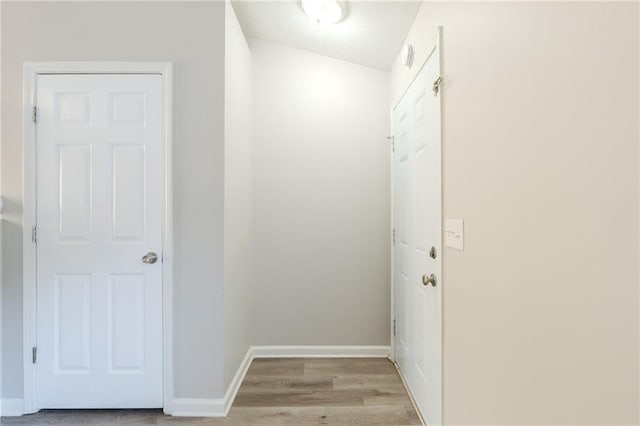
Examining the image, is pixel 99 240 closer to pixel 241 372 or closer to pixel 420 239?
pixel 241 372

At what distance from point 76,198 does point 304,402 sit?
6.44ft

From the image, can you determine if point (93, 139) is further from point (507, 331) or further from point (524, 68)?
point (507, 331)

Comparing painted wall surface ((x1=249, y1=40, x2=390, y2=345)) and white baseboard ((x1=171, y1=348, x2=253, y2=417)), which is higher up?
painted wall surface ((x1=249, y1=40, x2=390, y2=345))

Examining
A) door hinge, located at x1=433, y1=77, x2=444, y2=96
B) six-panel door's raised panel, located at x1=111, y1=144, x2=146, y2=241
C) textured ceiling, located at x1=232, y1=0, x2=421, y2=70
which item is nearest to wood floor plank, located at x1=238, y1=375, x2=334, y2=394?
six-panel door's raised panel, located at x1=111, y1=144, x2=146, y2=241

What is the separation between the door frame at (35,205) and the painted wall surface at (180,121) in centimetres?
4

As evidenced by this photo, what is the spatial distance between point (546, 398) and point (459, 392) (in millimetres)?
569

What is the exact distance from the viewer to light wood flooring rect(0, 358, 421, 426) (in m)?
1.87

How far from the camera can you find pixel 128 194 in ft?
6.36

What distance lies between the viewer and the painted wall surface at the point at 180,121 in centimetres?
193

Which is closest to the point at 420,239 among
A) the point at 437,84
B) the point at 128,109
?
the point at 437,84

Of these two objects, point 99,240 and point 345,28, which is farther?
point 345,28

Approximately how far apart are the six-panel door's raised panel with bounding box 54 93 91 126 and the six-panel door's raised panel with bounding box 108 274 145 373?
1011 mm

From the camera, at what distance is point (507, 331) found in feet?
3.41

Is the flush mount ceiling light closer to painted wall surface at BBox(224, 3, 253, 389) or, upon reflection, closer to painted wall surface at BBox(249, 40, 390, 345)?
painted wall surface at BBox(224, 3, 253, 389)
